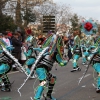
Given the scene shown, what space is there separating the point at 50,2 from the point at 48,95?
31.2m

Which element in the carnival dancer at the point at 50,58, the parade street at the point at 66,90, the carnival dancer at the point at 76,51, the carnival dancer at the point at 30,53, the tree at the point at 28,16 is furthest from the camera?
the tree at the point at 28,16

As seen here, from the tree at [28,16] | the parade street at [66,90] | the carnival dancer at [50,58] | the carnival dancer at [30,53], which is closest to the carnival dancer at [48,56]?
the carnival dancer at [50,58]

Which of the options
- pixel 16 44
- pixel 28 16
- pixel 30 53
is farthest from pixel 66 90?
pixel 28 16

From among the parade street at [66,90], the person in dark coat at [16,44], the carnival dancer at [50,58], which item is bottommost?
the parade street at [66,90]

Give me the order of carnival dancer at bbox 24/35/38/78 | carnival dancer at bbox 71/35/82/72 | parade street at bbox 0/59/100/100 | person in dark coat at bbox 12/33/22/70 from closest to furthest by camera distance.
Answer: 1. parade street at bbox 0/59/100/100
2. carnival dancer at bbox 24/35/38/78
3. carnival dancer at bbox 71/35/82/72
4. person in dark coat at bbox 12/33/22/70

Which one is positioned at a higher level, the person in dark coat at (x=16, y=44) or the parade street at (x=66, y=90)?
the person in dark coat at (x=16, y=44)

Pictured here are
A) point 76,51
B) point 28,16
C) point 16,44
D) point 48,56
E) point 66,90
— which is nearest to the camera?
point 48,56

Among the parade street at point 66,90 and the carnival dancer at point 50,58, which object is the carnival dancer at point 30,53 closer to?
the parade street at point 66,90

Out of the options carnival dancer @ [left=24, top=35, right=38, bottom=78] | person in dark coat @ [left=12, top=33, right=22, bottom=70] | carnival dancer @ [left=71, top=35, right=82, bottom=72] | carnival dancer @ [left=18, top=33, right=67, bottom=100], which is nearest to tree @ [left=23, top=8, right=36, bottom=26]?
person in dark coat @ [left=12, top=33, right=22, bottom=70]

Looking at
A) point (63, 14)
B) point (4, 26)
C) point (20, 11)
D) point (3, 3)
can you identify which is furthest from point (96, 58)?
A: point (63, 14)

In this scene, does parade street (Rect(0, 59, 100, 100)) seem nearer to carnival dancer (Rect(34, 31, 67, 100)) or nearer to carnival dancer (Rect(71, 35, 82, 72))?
carnival dancer (Rect(34, 31, 67, 100))

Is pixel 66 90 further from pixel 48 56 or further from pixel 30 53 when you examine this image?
pixel 48 56

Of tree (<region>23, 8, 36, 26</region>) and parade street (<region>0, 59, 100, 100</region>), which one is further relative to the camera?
tree (<region>23, 8, 36, 26</region>)

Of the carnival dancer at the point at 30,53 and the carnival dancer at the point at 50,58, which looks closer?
the carnival dancer at the point at 50,58
